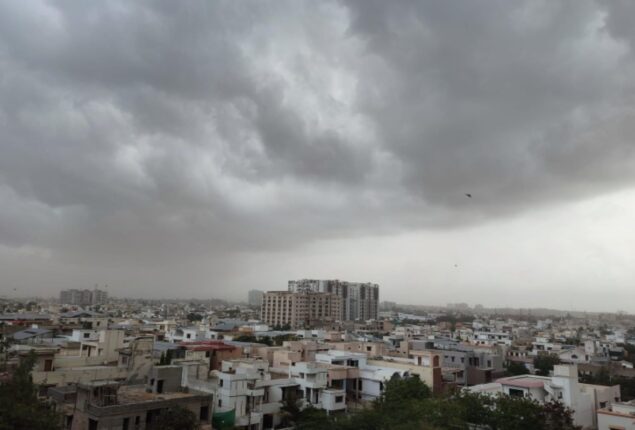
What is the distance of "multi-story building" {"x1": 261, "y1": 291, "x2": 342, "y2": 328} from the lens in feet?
405

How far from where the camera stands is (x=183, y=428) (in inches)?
873

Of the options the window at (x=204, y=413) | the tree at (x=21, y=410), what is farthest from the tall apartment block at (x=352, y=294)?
the tree at (x=21, y=410)

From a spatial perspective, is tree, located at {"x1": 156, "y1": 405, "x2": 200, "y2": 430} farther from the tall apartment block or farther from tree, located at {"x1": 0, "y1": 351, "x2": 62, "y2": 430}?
the tall apartment block

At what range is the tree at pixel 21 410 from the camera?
16.0 m

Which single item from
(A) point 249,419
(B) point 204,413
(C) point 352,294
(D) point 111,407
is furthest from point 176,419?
(C) point 352,294

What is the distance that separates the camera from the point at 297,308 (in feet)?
407

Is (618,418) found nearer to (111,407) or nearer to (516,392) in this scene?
(516,392)

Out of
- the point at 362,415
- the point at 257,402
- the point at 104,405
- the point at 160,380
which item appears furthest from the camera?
the point at 257,402

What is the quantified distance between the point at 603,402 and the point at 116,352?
33.0m

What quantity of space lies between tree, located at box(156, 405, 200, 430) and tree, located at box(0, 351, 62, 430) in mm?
4937

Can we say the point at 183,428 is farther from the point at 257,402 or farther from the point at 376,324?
the point at 376,324

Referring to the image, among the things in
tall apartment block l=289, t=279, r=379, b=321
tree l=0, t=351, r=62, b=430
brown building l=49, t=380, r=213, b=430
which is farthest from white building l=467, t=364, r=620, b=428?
tall apartment block l=289, t=279, r=379, b=321

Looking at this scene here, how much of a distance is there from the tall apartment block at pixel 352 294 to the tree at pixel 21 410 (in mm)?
132314

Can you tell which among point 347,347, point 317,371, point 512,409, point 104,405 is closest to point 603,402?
point 512,409
